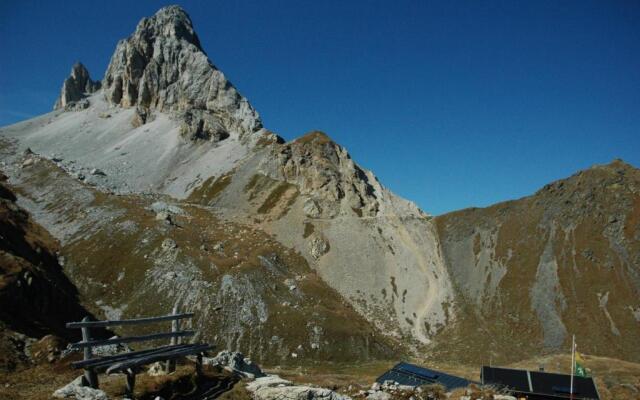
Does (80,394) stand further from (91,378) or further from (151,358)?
(151,358)

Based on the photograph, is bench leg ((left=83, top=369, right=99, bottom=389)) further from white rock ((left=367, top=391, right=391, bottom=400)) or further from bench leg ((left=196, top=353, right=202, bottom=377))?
white rock ((left=367, top=391, right=391, bottom=400))

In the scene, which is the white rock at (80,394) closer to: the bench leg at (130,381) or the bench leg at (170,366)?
the bench leg at (130,381)

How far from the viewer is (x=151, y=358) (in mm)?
17688

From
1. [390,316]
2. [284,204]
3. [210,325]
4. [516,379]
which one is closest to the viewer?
[516,379]

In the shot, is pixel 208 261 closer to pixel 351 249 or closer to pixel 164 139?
pixel 351 249

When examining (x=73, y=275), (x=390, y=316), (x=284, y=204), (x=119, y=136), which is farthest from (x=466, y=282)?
(x=119, y=136)

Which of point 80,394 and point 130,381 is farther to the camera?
point 130,381

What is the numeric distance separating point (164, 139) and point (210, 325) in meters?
118

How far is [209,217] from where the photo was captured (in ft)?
367

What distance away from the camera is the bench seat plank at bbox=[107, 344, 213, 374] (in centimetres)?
1589

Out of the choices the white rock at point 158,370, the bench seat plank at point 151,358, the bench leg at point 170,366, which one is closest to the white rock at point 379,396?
the bench seat plank at point 151,358

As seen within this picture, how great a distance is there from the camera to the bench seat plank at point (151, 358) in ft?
52.1

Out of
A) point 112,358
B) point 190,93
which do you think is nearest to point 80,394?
point 112,358

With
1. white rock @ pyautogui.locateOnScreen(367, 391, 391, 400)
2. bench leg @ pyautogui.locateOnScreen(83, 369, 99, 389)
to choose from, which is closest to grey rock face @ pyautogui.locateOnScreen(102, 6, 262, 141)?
white rock @ pyautogui.locateOnScreen(367, 391, 391, 400)
